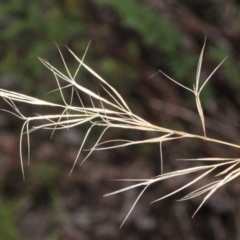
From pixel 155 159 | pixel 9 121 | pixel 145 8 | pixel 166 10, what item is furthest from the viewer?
pixel 9 121

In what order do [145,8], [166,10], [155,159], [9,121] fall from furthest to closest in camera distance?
[9,121]
[155,159]
[166,10]
[145,8]

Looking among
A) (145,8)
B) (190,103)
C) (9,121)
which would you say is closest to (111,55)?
(145,8)

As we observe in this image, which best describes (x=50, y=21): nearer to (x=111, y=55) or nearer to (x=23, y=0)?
(x=23, y=0)

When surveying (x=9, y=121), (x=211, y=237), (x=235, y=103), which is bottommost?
(x=9, y=121)

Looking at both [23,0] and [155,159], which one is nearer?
[23,0]

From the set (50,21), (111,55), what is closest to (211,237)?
(111,55)

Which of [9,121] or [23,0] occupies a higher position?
[23,0]
